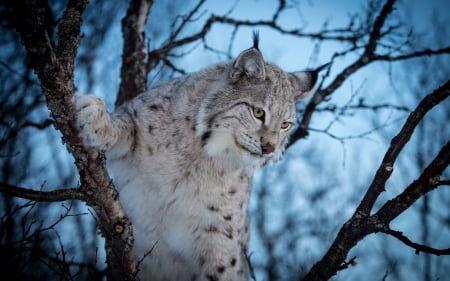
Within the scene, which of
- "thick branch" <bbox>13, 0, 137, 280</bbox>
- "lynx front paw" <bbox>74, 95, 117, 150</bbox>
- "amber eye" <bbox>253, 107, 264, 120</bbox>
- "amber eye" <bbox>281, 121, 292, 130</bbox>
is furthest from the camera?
"amber eye" <bbox>281, 121, 292, 130</bbox>

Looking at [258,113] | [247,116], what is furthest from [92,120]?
[258,113]

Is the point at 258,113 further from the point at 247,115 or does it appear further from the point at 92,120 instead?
the point at 92,120

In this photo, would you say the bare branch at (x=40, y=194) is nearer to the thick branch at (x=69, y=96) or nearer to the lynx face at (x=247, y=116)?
the thick branch at (x=69, y=96)

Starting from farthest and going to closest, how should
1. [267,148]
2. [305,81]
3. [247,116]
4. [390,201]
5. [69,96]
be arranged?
[305,81] < [247,116] < [267,148] < [390,201] < [69,96]

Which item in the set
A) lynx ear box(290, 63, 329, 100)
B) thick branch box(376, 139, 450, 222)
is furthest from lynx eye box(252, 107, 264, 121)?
thick branch box(376, 139, 450, 222)

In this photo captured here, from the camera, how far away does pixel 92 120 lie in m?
3.27

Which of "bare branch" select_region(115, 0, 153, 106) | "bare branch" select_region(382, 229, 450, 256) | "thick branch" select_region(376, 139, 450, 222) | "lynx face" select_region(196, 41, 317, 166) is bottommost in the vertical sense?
"bare branch" select_region(382, 229, 450, 256)

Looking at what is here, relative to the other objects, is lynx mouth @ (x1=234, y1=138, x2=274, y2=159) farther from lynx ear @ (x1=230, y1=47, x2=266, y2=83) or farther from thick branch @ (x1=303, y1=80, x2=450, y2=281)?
thick branch @ (x1=303, y1=80, x2=450, y2=281)

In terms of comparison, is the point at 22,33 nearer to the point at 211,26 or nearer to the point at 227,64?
the point at 227,64

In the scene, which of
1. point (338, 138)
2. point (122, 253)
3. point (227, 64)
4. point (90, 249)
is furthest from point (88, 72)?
point (122, 253)

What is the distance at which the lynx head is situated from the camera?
13.4 feet

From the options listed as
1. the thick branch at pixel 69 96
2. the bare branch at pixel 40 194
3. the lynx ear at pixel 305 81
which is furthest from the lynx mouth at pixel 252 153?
the bare branch at pixel 40 194

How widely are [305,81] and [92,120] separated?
240 centimetres

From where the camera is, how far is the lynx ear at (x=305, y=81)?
15.6 ft
